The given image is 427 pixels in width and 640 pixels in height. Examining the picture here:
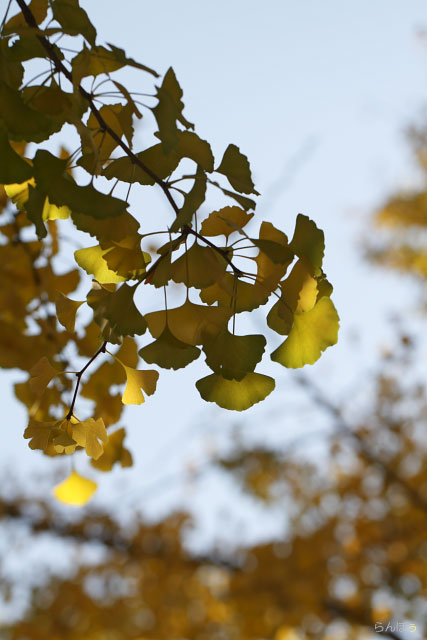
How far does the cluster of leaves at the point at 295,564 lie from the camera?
1969 millimetres

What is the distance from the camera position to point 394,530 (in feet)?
6.97

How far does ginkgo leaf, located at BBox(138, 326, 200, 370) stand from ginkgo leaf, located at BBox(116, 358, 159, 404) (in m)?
0.06

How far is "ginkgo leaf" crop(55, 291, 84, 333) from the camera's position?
47cm

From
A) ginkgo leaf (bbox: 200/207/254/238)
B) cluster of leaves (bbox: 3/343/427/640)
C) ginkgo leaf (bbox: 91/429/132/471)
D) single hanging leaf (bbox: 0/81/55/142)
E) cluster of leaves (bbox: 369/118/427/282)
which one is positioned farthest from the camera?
cluster of leaves (bbox: 369/118/427/282)

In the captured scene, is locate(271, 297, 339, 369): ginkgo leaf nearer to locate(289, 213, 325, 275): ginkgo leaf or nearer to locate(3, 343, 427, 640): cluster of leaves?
locate(289, 213, 325, 275): ginkgo leaf

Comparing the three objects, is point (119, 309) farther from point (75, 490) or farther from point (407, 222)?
point (407, 222)

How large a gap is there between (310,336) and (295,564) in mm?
1729

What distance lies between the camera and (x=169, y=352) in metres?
0.43

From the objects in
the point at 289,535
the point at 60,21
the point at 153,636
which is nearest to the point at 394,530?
the point at 289,535

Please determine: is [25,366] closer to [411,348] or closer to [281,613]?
[411,348]

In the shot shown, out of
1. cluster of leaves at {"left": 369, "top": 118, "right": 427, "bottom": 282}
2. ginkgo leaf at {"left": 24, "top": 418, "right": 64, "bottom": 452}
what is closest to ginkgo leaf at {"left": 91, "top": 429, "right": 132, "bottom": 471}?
ginkgo leaf at {"left": 24, "top": 418, "right": 64, "bottom": 452}

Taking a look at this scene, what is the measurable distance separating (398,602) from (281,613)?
43 centimetres

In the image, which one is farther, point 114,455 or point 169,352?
point 114,455

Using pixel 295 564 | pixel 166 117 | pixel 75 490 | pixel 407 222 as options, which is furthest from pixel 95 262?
pixel 407 222
